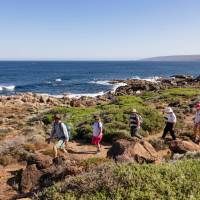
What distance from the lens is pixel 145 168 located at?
306 inches

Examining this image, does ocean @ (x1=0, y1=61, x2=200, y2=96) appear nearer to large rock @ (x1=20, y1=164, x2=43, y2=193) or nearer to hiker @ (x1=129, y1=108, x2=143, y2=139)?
hiker @ (x1=129, y1=108, x2=143, y2=139)

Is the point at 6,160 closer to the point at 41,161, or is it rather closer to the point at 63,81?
the point at 41,161

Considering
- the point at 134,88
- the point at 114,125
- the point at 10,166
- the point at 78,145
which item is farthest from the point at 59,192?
the point at 134,88

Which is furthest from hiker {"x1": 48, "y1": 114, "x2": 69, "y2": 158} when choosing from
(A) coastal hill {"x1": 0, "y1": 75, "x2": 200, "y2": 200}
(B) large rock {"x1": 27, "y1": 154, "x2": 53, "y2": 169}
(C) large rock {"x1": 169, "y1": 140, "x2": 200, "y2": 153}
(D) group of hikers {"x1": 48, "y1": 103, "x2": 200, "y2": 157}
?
(C) large rock {"x1": 169, "y1": 140, "x2": 200, "y2": 153}

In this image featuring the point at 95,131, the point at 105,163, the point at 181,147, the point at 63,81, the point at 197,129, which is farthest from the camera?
the point at 63,81

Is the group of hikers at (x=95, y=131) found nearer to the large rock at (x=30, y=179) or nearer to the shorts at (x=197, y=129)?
the shorts at (x=197, y=129)

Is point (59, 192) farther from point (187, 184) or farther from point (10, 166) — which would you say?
point (10, 166)

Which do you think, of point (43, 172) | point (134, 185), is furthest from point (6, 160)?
point (134, 185)

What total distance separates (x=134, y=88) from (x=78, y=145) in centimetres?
4030

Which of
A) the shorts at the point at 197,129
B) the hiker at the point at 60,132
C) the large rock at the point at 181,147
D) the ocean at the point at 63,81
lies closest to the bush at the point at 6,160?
the hiker at the point at 60,132

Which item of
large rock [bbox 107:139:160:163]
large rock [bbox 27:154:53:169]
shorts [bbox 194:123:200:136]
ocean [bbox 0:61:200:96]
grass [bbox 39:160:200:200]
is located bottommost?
ocean [bbox 0:61:200:96]

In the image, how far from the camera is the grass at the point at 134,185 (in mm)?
6902

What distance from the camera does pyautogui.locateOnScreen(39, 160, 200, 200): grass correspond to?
6.90m

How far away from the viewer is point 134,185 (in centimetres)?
709
